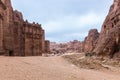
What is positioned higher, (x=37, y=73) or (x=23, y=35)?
(x=23, y=35)

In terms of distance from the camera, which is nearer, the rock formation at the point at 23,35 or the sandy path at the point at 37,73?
the sandy path at the point at 37,73

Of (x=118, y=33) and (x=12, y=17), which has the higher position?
(x=12, y=17)

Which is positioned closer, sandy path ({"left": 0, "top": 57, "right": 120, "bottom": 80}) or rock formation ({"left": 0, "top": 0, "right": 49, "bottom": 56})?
sandy path ({"left": 0, "top": 57, "right": 120, "bottom": 80})

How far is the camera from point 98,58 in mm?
30125

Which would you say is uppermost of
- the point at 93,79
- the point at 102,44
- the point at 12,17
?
the point at 12,17

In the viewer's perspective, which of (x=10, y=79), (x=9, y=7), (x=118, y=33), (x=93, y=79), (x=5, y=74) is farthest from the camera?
(x=9, y=7)

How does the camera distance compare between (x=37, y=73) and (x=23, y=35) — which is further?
(x=23, y=35)

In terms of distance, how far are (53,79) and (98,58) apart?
55.7 feet

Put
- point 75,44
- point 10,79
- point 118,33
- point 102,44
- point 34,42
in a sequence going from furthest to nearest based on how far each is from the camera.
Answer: point 75,44
point 34,42
point 102,44
point 118,33
point 10,79

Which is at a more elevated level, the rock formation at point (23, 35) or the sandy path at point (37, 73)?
the rock formation at point (23, 35)

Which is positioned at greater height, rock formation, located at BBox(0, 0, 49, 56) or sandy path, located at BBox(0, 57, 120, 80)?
rock formation, located at BBox(0, 0, 49, 56)

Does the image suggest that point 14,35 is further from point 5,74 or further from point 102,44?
point 5,74

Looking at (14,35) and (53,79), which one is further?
(14,35)

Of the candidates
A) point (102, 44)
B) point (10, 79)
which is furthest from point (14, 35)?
point (10, 79)
